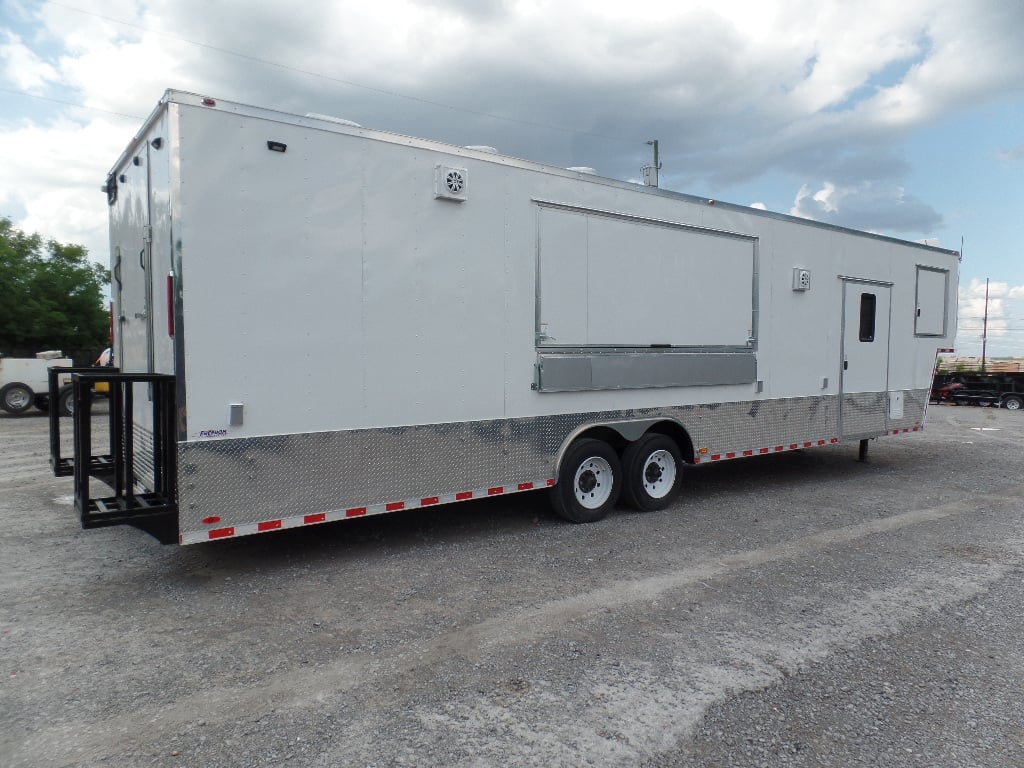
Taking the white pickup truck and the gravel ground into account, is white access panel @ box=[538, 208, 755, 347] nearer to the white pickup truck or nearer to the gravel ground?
the gravel ground

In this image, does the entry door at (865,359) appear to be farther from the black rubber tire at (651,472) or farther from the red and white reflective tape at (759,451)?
the black rubber tire at (651,472)

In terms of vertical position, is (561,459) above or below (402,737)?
above

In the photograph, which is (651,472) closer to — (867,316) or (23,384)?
(867,316)

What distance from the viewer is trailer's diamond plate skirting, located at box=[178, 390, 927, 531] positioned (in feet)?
14.9

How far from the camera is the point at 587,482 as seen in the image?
21.5 ft

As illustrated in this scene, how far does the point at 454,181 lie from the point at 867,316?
246 inches

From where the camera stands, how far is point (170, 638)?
4.03 meters

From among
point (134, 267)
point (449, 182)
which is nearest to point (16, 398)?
point (134, 267)

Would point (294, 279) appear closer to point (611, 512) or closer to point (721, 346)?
point (611, 512)

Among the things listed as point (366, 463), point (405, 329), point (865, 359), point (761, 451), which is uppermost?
point (405, 329)

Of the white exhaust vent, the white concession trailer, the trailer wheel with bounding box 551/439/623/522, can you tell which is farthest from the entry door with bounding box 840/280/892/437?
the white exhaust vent

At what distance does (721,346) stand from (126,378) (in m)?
5.50

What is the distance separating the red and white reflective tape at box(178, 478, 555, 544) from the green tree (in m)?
20.0

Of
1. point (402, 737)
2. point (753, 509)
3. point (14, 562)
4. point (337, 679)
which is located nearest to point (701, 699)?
point (402, 737)
